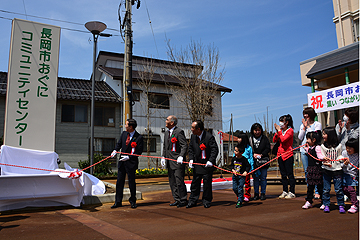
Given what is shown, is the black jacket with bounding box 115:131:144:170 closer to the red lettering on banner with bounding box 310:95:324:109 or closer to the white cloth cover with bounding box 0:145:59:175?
the white cloth cover with bounding box 0:145:59:175

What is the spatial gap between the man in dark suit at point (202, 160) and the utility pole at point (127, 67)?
382 cm

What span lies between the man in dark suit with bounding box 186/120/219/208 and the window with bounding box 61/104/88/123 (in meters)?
13.7

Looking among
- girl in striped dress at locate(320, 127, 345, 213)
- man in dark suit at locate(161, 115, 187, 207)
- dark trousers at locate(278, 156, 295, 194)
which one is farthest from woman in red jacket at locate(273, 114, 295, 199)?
man in dark suit at locate(161, 115, 187, 207)

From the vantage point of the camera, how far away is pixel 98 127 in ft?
59.8

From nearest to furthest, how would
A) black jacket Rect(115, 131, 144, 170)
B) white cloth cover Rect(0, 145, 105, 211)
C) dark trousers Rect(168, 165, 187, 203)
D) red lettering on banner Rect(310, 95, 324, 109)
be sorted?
white cloth cover Rect(0, 145, 105, 211)
dark trousers Rect(168, 165, 187, 203)
black jacket Rect(115, 131, 144, 170)
red lettering on banner Rect(310, 95, 324, 109)

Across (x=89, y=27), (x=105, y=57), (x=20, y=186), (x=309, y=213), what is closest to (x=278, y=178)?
(x=309, y=213)

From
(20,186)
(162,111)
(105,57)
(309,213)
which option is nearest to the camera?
(309,213)

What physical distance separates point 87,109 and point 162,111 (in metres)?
5.14

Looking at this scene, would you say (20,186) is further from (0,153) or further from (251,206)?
(251,206)

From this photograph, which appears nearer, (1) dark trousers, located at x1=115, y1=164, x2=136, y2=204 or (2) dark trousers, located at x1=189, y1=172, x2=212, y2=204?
(2) dark trousers, located at x1=189, y1=172, x2=212, y2=204

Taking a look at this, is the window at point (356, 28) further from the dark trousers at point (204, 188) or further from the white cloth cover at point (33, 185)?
the white cloth cover at point (33, 185)

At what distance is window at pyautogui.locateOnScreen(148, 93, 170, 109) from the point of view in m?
19.5

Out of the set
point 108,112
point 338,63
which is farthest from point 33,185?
point 108,112

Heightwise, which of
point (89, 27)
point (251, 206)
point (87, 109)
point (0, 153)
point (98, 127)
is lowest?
point (251, 206)
